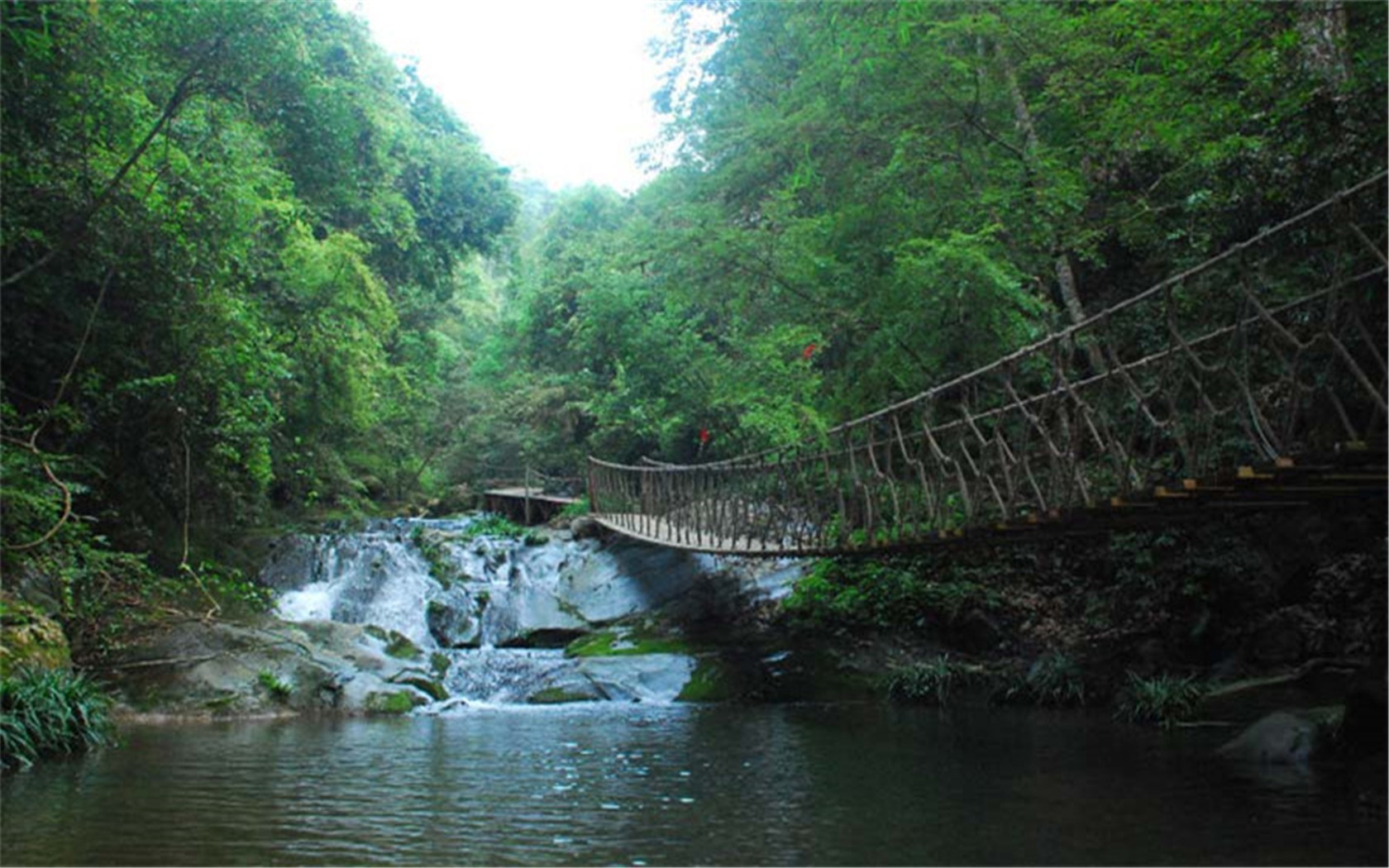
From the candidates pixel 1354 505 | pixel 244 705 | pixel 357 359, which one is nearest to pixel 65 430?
pixel 244 705

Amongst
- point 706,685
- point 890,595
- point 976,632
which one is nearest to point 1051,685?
point 976,632

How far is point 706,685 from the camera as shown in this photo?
779cm

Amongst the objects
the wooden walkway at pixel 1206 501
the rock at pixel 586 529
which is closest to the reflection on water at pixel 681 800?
the wooden walkway at pixel 1206 501

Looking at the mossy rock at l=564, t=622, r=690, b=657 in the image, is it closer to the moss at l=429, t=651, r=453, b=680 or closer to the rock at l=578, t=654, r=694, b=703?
the rock at l=578, t=654, r=694, b=703

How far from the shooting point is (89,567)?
6.23 m

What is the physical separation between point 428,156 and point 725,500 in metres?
10.6

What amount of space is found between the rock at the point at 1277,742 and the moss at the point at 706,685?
3.77 metres

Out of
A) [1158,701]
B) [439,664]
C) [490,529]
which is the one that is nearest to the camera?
[1158,701]

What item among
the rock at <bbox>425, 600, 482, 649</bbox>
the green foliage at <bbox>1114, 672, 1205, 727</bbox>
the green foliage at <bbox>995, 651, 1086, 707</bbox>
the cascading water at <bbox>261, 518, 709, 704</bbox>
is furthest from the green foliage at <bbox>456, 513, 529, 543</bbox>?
the green foliage at <bbox>1114, 672, 1205, 727</bbox>

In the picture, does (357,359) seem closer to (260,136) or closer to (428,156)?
(260,136)

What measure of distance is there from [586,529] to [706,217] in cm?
414

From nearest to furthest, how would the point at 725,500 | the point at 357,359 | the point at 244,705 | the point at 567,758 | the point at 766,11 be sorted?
the point at 567,758 < the point at 244,705 < the point at 725,500 < the point at 357,359 < the point at 766,11

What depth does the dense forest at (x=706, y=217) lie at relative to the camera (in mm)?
5934

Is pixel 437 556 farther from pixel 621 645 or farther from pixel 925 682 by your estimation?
pixel 925 682
